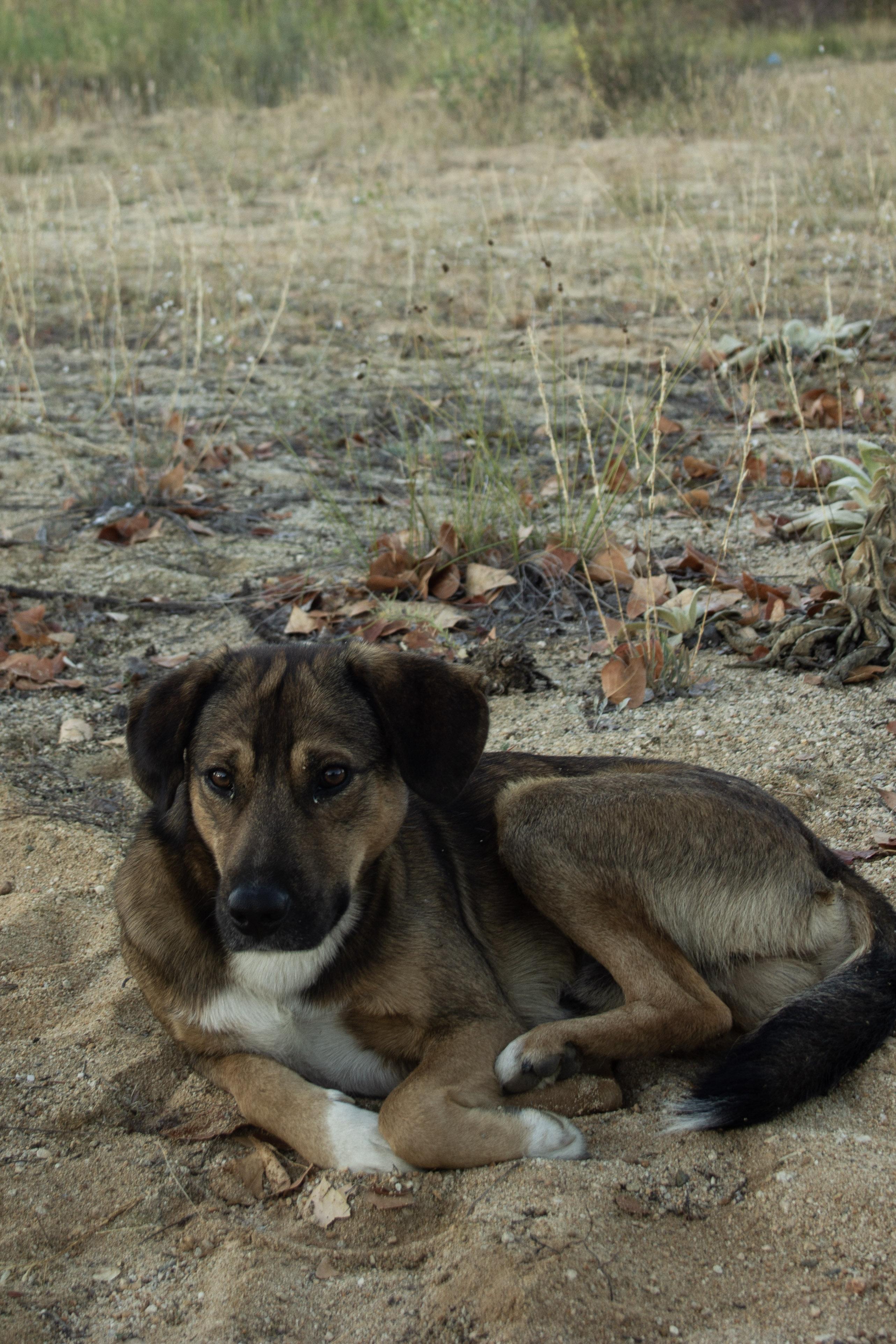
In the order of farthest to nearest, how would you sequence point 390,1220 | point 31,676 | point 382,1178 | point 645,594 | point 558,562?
point 558,562 < point 645,594 < point 31,676 < point 382,1178 < point 390,1220

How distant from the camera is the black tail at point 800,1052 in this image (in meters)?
2.84

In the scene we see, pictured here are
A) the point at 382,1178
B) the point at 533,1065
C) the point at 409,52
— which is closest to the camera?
the point at 382,1178

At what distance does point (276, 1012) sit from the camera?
3189mm

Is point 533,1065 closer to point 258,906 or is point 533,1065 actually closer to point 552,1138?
point 552,1138

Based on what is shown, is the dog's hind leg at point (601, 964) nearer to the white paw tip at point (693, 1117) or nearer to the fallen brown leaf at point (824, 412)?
the white paw tip at point (693, 1117)

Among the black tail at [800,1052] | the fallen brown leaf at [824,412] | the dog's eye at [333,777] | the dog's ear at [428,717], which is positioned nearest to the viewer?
the black tail at [800,1052]

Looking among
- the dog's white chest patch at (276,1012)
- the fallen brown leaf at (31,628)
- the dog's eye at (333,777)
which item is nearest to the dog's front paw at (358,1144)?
the dog's white chest patch at (276,1012)

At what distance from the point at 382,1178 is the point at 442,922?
2.49 feet

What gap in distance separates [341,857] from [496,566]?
3.27 meters

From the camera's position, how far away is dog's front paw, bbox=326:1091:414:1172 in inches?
113

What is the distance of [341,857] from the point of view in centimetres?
305

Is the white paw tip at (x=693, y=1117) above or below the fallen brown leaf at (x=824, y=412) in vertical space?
above

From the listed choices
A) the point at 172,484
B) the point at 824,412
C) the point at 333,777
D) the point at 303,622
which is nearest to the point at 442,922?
the point at 333,777

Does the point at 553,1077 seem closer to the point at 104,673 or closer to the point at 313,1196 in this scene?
the point at 313,1196
